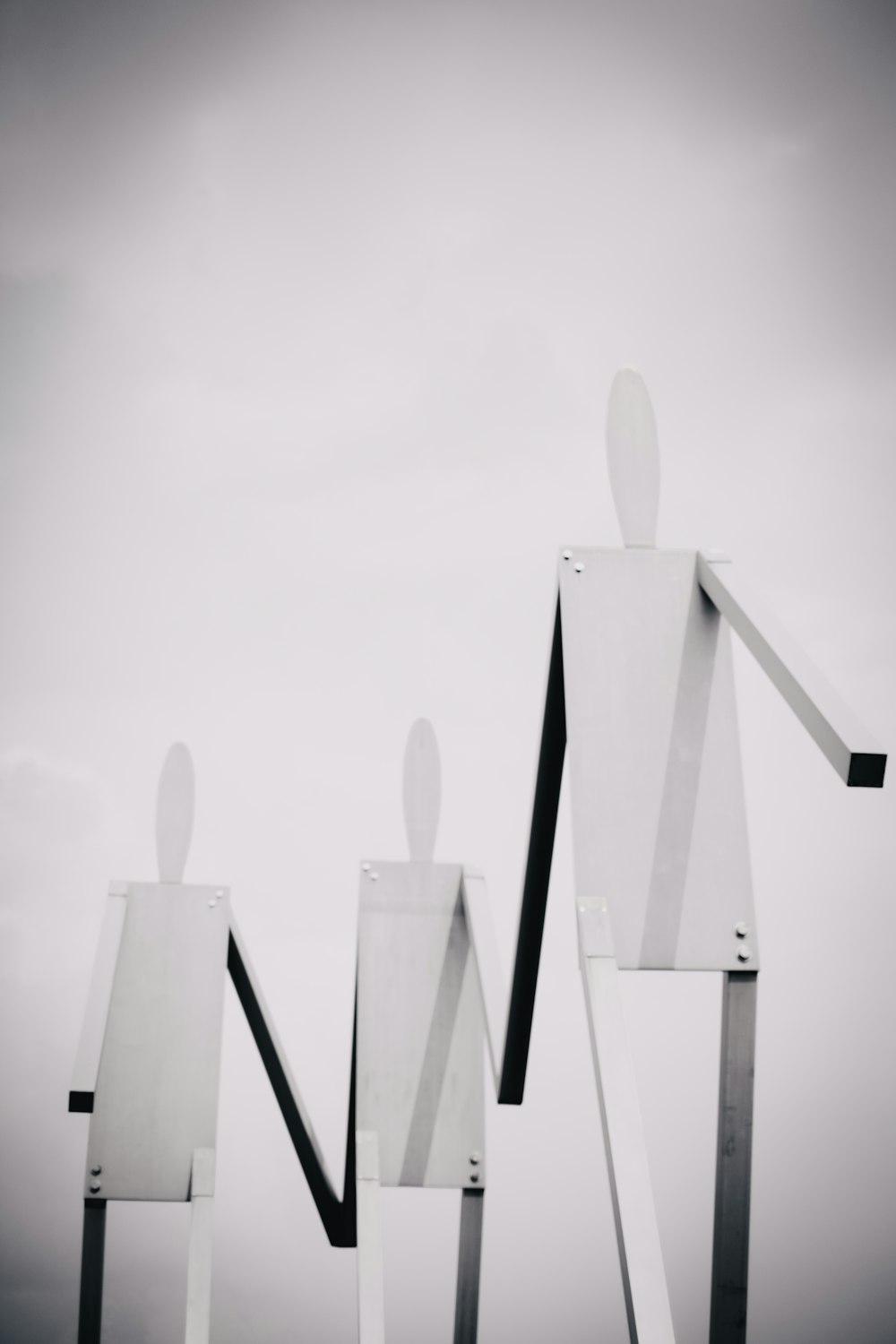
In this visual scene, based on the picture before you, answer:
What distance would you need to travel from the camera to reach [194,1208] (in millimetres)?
4840

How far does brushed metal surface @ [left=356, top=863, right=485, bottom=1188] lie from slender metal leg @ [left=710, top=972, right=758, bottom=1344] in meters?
2.59

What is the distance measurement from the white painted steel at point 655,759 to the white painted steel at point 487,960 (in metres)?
1.35

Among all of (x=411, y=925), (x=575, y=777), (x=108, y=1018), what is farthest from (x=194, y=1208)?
(x=575, y=777)

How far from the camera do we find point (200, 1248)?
4594mm

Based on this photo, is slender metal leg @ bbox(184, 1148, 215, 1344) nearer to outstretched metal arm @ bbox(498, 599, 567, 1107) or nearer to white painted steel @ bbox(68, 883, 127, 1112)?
white painted steel @ bbox(68, 883, 127, 1112)

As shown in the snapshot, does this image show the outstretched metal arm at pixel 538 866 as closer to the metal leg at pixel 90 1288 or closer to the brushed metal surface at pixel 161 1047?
the brushed metal surface at pixel 161 1047

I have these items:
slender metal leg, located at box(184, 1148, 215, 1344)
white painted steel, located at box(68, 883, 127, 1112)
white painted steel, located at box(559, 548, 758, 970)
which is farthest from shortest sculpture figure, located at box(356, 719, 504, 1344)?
white painted steel, located at box(559, 548, 758, 970)

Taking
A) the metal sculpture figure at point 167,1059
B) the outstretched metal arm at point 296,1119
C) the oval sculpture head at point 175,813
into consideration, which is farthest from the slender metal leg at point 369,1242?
the oval sculpture head at point 175,813

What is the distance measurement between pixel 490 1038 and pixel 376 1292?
85 cm

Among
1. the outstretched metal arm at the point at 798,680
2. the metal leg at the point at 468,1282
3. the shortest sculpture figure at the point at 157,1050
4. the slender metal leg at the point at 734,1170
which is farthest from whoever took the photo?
the shortest sculpture figure at the point at 157,1050

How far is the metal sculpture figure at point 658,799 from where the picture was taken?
2.34 m

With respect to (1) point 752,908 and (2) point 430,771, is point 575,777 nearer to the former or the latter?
(1) point 752,908

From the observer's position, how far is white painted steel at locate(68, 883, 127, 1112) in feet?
13.4

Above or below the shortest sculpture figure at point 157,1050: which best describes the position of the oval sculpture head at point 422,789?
above
